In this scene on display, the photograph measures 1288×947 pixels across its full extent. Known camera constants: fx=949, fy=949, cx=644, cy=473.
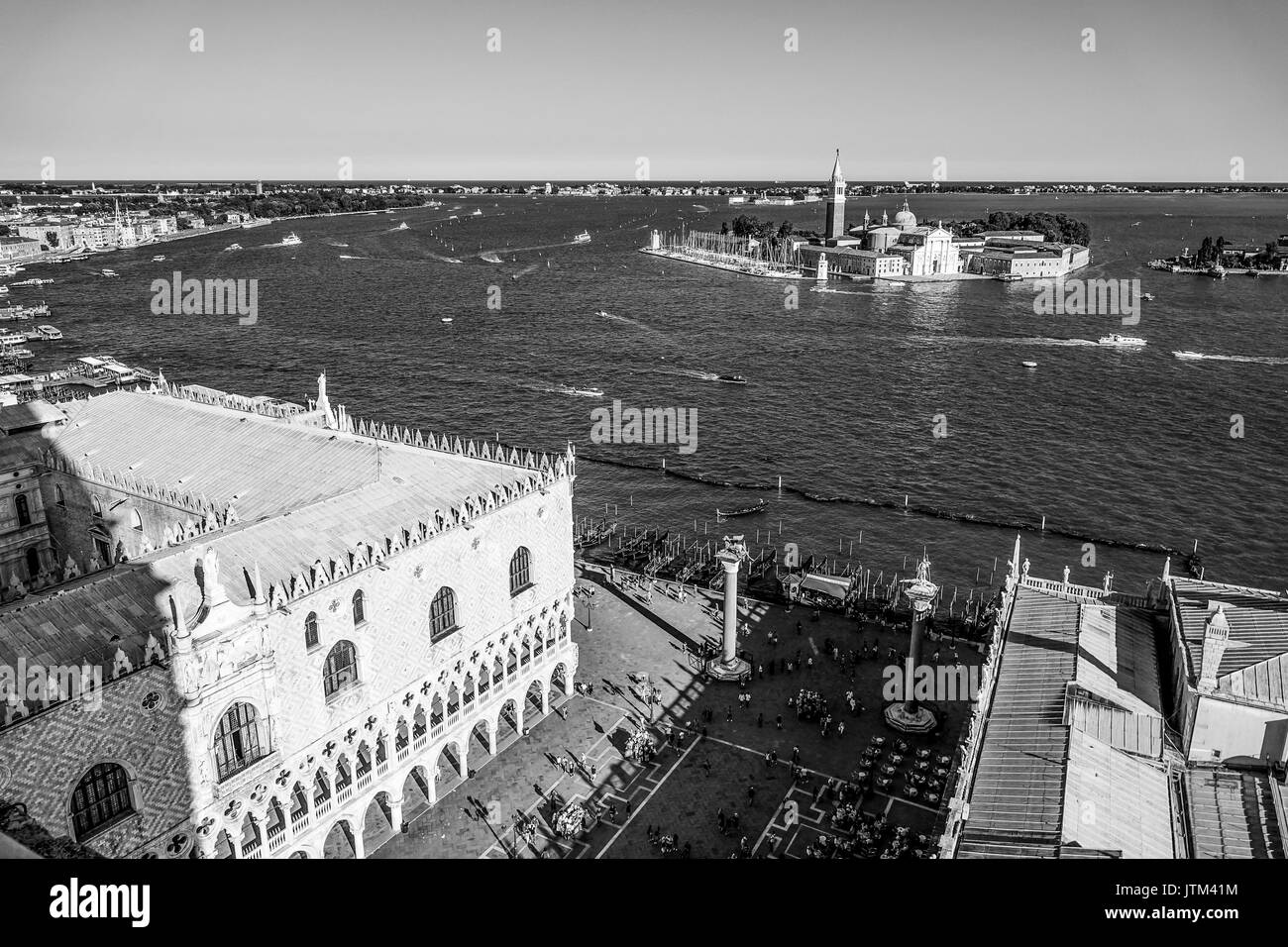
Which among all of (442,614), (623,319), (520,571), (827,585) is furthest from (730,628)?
(623,319)

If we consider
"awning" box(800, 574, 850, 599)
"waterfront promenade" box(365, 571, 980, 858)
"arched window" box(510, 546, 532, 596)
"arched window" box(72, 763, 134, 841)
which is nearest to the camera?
"arched window" box(72, 763, 134, 841)

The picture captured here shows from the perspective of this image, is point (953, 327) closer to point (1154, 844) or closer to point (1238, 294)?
point (1238, 294)

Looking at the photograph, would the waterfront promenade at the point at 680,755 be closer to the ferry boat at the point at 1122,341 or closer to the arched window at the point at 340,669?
the arched window at the point at 340,669

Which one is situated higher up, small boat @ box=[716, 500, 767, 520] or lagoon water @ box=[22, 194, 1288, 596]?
lagoon water @ box=[22, 194, 1288, 596]

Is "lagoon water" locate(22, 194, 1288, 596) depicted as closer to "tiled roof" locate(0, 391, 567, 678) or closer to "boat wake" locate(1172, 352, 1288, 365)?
"boat wake" locate(1172, 352, 1288, 365)

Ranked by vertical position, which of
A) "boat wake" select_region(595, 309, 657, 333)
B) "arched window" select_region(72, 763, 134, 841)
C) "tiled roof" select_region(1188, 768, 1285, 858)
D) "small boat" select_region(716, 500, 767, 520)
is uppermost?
"boat wake" select_region(595, 309, 657, 333)

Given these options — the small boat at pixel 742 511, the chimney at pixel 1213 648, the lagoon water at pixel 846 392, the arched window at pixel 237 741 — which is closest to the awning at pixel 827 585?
the lagoon water at pixel 846 392

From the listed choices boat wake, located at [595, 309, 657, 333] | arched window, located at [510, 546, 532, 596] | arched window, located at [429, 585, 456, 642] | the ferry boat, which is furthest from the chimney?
boat wake, located at [595, 309, 657, 333]
